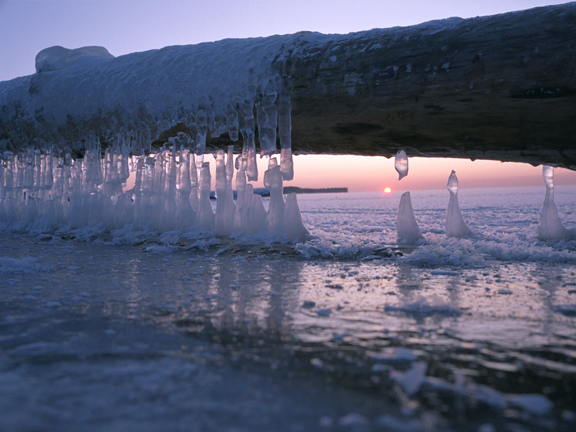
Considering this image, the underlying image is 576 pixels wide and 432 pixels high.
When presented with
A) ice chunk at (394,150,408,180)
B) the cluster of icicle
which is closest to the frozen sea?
ice chunk at (394,150,408,180)

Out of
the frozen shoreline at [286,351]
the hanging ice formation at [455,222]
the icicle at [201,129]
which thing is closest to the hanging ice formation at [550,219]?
the hanging ice formation at [455,222]

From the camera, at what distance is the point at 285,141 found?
3.55 meters

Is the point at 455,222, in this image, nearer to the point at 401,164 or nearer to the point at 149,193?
the point at 401,164

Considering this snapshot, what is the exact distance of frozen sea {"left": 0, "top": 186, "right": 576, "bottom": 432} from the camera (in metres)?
0.84

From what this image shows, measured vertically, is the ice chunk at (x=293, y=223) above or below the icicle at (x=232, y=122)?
below

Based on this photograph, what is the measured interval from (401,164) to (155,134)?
8.30ft

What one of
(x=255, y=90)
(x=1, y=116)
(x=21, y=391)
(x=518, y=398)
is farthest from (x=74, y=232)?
(x=518, y=398)

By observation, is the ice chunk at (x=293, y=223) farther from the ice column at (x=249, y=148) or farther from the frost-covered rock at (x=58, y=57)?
the frost-covered rock at (x=58, y=57)

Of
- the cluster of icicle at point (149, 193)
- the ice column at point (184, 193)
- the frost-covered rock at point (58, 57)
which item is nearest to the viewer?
the cluster of icicle at point (149, 193)

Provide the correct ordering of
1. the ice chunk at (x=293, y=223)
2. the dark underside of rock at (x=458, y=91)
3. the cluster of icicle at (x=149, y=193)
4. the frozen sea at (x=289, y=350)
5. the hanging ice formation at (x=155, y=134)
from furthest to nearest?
1. the cluster of icicle at (x=149, y=193)
2. the ice chunk at (x=293, y=223)
3. the hanging ice formation at (x=155, y=134)
4. the dark underside of rock at (x=458, y=91)
5. the frozen sea at (x=289, y=350)

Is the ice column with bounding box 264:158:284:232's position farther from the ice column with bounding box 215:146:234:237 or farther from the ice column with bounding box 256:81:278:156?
the ice column with bounding box 215:146:234:237

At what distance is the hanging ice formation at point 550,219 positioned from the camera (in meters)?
3.84

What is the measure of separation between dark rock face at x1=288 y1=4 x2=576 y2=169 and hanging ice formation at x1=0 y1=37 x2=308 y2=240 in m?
0.46

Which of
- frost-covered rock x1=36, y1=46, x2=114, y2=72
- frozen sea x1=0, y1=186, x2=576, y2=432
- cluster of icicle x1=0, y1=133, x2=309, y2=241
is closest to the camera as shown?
frozen sea x1=0, y1=186, x2=576, y2=432
